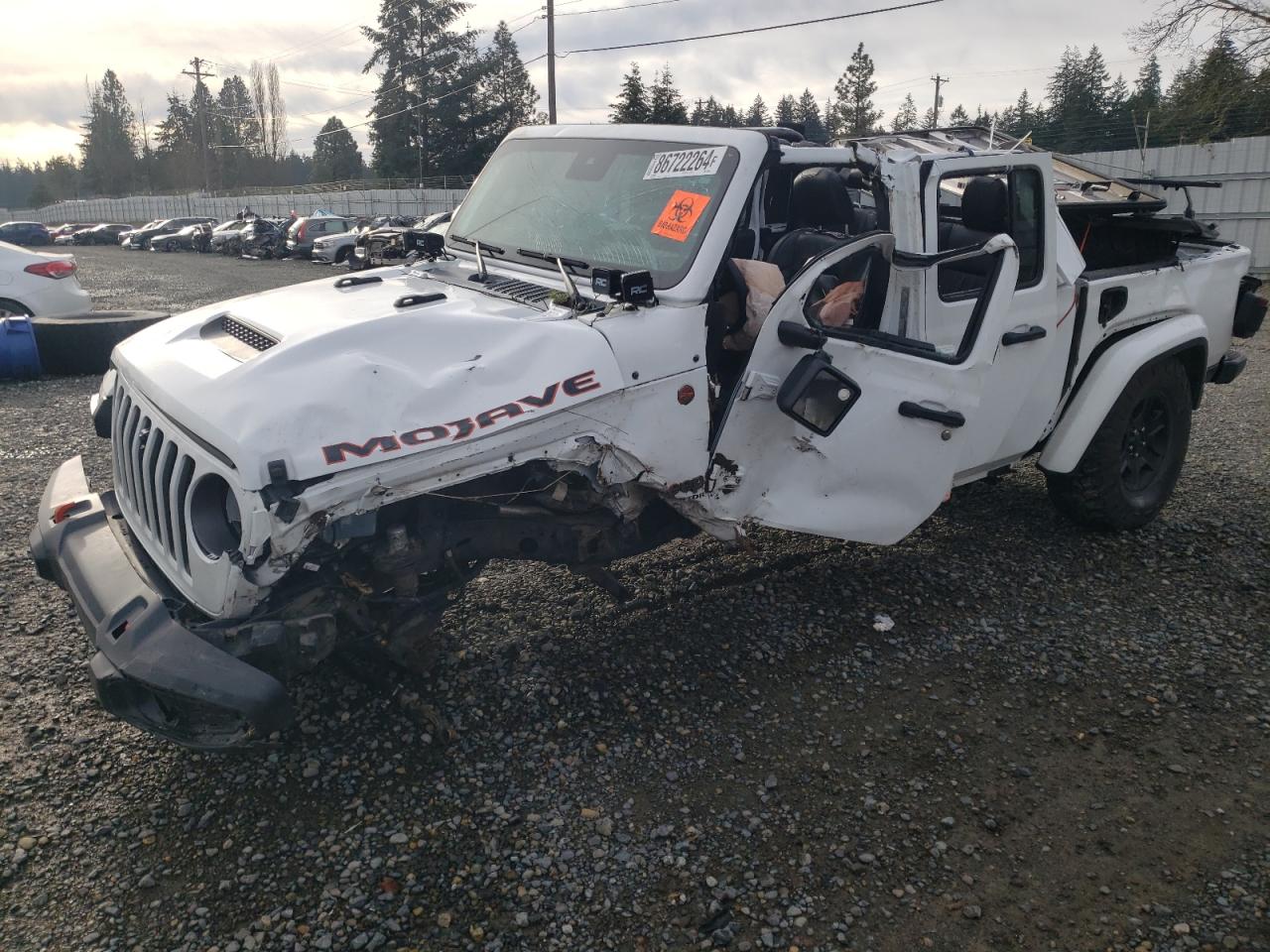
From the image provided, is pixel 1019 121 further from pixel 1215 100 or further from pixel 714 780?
pixel 714 780

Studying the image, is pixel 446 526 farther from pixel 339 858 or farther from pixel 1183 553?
pixel 1183 553

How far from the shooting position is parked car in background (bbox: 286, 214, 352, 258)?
93.3 feet

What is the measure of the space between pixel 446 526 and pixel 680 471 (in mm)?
882

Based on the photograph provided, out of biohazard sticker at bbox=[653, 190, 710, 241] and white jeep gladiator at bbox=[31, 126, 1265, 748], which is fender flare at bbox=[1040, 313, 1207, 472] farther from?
biohazard sticker at bbox=[653, 190, 710, 241]

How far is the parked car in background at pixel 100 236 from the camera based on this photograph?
44.4 metres

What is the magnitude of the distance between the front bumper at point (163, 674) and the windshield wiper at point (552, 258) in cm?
189

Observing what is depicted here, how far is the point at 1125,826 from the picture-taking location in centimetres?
307

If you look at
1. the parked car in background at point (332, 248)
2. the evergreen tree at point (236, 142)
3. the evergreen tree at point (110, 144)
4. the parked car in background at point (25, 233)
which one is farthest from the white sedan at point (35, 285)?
the evergreen tree at point (110, 144)

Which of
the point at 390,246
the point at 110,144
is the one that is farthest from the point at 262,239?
the point at 110,144

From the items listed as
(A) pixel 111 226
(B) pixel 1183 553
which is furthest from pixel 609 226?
(A) pixel 111 226

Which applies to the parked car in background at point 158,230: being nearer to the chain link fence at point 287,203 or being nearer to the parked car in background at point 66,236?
the chain link fence at point 287,203

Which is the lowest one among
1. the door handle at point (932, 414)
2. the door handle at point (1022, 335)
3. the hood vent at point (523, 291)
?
the door handle at point (932, 414)

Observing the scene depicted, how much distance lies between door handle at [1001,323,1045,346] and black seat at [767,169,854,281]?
34.0 inches

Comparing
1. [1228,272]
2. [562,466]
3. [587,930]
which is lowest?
[587,930]
